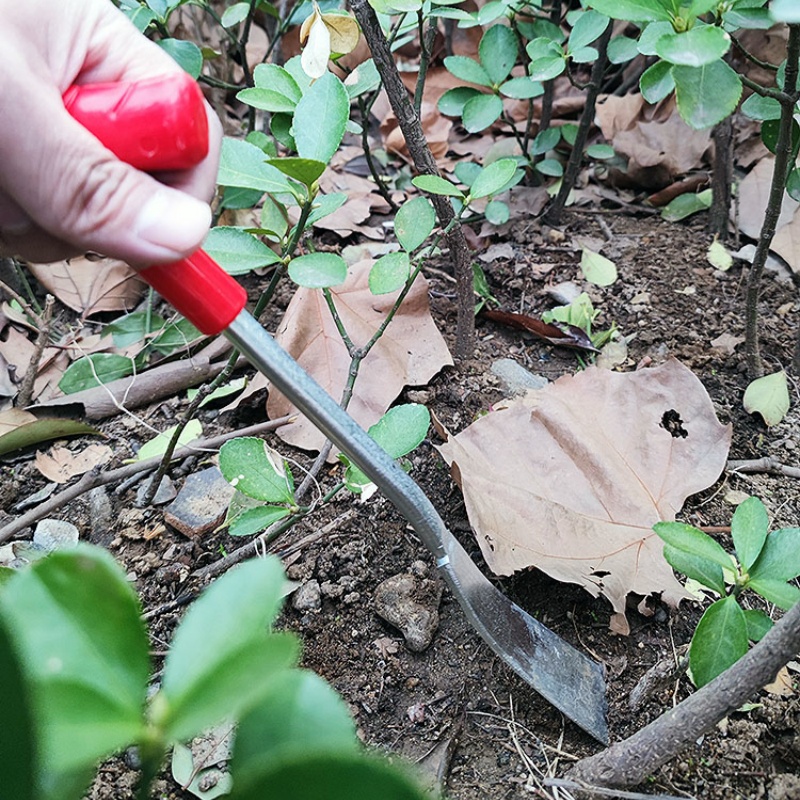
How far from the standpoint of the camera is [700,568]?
88 centimetres

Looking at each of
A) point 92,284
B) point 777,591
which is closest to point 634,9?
point 777,591

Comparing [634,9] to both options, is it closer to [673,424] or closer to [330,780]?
[673,424]

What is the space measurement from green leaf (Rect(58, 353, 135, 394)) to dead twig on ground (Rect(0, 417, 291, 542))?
25cm

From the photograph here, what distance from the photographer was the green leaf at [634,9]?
0.81 meters

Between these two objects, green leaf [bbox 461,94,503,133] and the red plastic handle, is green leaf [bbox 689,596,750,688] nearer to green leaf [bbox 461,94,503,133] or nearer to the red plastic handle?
the red plastic handle

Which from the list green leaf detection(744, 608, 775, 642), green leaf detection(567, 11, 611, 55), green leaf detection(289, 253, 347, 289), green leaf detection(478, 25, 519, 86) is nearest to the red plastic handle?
green leaf detection(289, 253, 347, 289)

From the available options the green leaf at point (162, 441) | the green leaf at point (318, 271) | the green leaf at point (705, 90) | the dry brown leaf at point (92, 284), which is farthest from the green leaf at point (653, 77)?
the dry brown leaf at point (92, 284)

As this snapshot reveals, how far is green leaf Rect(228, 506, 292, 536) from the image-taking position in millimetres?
939

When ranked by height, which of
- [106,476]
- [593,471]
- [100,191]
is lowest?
Answer: [593,471]

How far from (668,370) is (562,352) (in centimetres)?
25

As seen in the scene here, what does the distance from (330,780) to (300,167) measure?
73 centimetres

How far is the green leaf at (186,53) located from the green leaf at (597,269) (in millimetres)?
884

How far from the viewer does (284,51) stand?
2.35 m

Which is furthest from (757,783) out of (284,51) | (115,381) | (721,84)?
(284,51)
